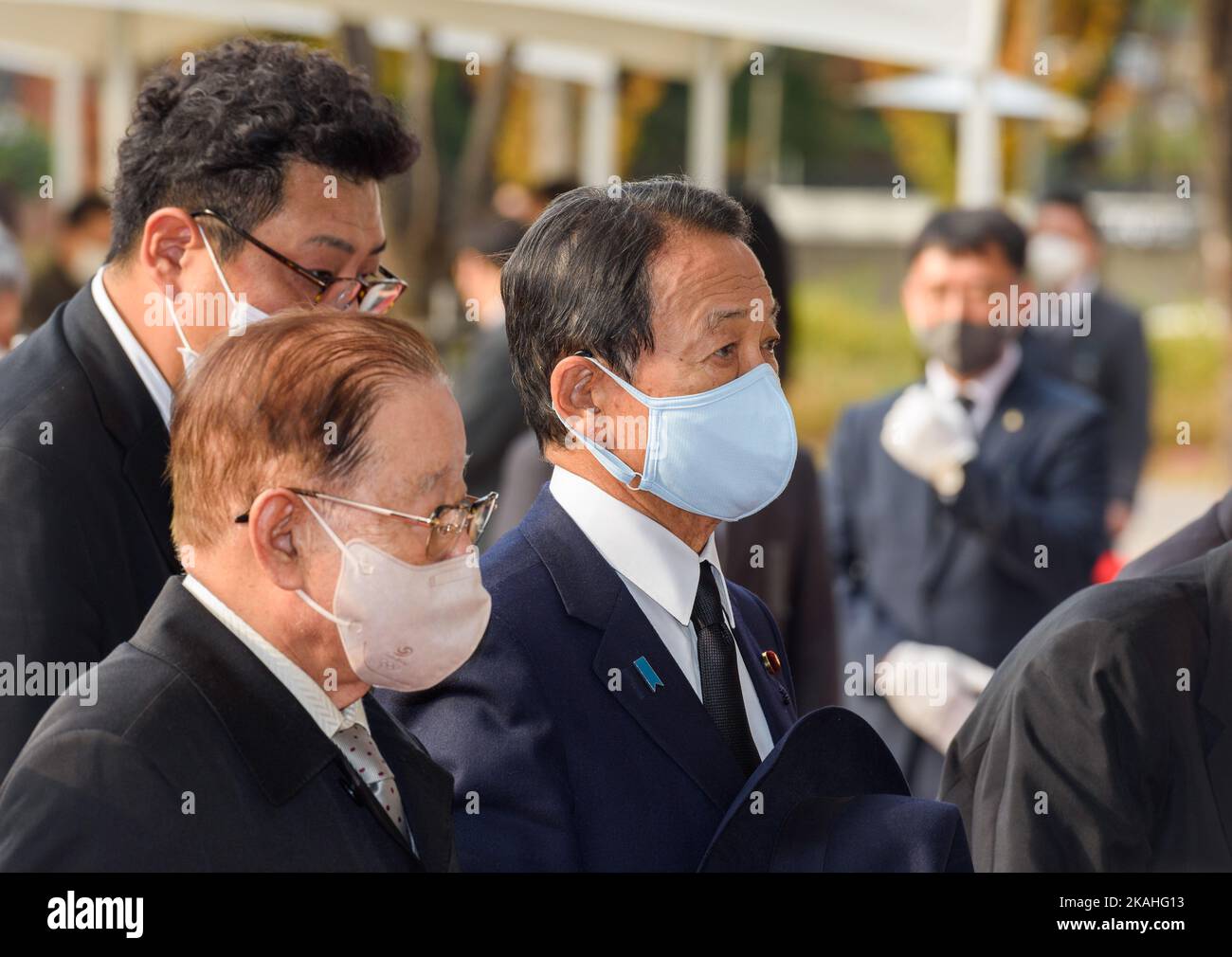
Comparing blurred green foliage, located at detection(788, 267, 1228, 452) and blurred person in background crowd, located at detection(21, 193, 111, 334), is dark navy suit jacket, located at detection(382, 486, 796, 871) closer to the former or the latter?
blurred person in background crowd, located at detection(21, 193, 111, 334)

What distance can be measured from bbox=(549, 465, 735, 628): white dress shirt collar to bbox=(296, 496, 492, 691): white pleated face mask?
304 millimetres

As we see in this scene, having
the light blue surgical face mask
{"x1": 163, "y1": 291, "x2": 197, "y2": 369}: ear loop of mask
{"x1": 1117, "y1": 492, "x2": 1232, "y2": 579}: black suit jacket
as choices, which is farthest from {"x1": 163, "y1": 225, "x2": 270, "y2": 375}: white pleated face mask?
{"x1": 1117, "y1": 492, "x2": 1232, "y2": 579}: black suit jacket

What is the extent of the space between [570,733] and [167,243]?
1085mm

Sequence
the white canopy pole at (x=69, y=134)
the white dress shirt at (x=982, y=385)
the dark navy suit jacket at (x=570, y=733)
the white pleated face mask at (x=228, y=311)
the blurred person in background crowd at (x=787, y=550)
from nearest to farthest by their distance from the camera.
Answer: the dark navy suit jacket at (x=570, y=733) → the white pleated face mask at (x=228, y=311) → the blurred person in background crowd at (x=787, y=550) → the white dress shirt at (x=982, y=385) → the white canopy pole at (x=69, y=134)

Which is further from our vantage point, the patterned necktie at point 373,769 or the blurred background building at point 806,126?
the blurred background building at point 806,126

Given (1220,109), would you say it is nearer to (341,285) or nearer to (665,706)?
(341,285)

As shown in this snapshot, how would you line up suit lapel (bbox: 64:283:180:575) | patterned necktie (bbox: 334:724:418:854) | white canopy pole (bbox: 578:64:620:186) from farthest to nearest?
white canopy pole (bbox: 578:64:620:186) → suit lapel (bbox: 64:283:180:575) → patterned necktie (bbox: 334:724:418:854)

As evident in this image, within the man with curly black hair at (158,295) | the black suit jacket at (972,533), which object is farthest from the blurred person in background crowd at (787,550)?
the man with curly black hair at (158,295)

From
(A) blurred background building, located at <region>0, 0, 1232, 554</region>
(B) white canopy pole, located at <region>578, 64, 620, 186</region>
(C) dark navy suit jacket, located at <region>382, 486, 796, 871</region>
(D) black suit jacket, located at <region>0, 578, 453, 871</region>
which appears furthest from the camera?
(B) white canopy pole, located at <region>578, 64, 620, 186</region>

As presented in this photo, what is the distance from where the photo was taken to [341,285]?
2.61 meters

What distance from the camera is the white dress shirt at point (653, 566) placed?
2188 millimetres

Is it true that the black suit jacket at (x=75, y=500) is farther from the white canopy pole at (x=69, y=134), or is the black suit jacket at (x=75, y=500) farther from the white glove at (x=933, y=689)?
the white canopy pole at (x=69, y=134)

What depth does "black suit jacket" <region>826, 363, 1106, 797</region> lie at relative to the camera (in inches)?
174
